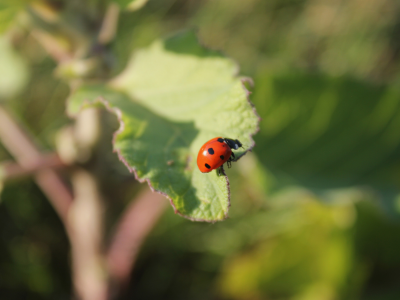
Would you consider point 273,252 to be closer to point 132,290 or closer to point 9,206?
point 132,290

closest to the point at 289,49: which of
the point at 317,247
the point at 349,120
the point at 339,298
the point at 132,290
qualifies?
the point at 349,120

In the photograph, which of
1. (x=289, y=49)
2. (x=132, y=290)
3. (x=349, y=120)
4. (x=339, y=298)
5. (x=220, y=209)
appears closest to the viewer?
(x=220, y=209)

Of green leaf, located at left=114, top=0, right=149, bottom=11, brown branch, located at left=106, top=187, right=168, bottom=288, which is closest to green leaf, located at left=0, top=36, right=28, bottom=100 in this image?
brown branch, located at left=106, top=187, right=168, bottom=288

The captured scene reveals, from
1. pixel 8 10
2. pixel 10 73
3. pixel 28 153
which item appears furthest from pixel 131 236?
pixel 8 10

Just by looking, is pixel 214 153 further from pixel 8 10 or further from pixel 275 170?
pixel 275 170

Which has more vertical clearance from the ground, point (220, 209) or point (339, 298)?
point (220, 209)

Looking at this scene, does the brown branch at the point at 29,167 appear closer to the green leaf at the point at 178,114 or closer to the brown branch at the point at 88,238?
the brown branch at the point at 88,238

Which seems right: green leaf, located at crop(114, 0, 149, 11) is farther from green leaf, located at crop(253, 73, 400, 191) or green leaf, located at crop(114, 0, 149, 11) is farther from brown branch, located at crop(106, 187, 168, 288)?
brown branch, located at crop(106, 187, 168, 288)
